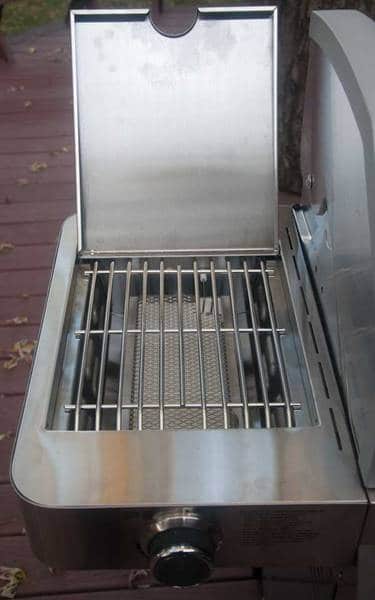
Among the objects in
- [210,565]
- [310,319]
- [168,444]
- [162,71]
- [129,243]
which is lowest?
[210,565]

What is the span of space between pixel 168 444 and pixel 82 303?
29cm

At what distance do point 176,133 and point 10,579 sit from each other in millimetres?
834

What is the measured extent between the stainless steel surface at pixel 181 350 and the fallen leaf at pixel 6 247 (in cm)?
124

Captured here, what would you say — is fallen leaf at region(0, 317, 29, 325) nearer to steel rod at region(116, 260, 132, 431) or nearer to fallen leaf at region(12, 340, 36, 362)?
fallen leaf at region(12, 340, 36, 362)

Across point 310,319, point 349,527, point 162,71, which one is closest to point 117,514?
point 349,527

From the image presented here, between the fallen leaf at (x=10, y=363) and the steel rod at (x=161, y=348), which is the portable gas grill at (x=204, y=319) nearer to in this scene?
the steel rod at (x=161, y=348)

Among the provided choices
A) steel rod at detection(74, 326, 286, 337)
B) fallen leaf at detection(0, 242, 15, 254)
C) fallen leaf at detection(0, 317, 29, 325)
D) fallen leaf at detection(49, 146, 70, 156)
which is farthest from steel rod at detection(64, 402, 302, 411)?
fallen leaf at detection(49, 146, 70, 156)

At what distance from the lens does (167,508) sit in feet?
1.93

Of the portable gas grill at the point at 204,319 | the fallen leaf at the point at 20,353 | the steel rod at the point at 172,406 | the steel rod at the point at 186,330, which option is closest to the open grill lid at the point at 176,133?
the portable gas grill at the point at 204,319

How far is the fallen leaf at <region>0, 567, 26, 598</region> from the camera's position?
1206 mm

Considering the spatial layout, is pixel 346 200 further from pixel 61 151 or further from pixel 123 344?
pixel 61 151

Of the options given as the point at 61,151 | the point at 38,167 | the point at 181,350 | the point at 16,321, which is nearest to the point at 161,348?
the point at 181,350

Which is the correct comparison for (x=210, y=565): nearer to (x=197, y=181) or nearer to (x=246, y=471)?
(x=246, y=471)

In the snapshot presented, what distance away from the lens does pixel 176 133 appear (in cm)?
94
